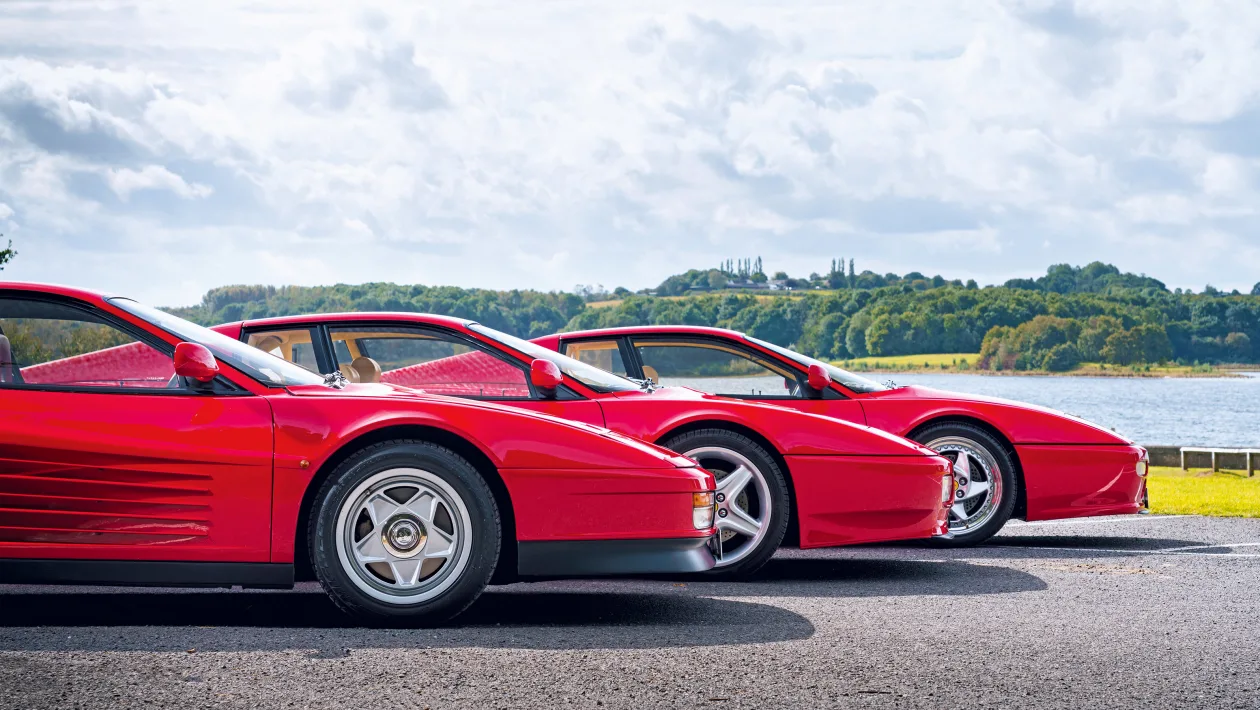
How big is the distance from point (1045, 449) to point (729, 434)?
9.24 ft

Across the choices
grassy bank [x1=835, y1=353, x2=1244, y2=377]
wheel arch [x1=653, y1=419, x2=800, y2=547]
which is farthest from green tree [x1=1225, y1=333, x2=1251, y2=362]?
wheel arch [x1=653, y1=419, x2=800, y2=547]

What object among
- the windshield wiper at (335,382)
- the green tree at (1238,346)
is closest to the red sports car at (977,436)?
the windshield wiper at (335,382)

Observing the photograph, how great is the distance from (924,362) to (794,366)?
329 ft

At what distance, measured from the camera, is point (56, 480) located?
5.27 meters

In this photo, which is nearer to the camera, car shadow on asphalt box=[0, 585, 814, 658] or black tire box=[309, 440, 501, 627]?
car shadow on asphalt box=[0, 585, 814, 658]

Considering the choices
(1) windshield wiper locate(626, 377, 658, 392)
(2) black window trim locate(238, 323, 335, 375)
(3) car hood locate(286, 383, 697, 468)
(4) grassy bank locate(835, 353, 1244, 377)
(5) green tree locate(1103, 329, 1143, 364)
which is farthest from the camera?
(5) green tree locate(1103, 329, 1143, 364)

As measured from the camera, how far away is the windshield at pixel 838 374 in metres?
8.88

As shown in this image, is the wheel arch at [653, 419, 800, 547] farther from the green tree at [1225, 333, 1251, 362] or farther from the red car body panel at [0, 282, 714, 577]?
the green tree at [1225, 333, 1251, 362]

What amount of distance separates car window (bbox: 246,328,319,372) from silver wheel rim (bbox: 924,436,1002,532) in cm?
402

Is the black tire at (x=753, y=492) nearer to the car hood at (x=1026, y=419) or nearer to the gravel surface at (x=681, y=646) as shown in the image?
the gravel surface at (x=681, y=646)

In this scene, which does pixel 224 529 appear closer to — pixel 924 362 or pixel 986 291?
pixel 924 362

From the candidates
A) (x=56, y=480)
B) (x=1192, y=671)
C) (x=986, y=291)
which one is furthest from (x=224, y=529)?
(x=986, y=291)

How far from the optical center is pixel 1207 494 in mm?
14664

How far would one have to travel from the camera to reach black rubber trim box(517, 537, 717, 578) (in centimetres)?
537
